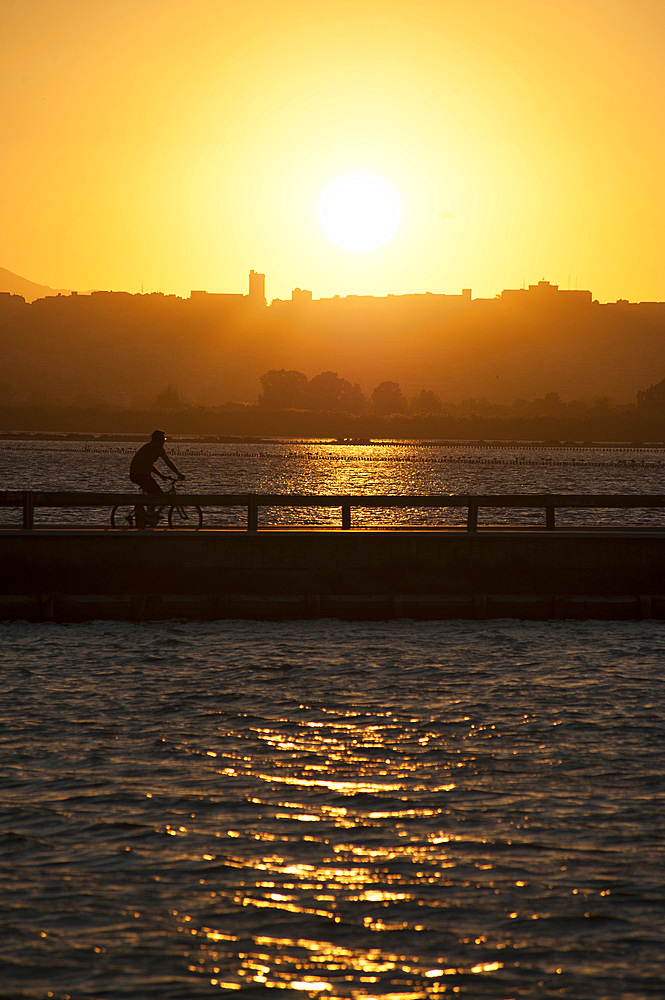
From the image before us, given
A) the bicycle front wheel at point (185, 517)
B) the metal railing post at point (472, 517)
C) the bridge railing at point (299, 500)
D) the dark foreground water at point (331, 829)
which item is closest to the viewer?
the dark foreground water at point (331, 829)

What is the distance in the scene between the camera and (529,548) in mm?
22109

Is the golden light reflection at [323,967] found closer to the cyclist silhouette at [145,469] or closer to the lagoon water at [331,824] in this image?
the lagoon water at [331,824]

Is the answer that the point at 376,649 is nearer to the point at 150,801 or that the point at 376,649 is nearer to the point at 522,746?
the point at 522,746

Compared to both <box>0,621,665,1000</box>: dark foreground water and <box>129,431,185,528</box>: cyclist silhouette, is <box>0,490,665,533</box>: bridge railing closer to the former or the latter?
<box>129,431,185,528</box>: cyclist silhouette

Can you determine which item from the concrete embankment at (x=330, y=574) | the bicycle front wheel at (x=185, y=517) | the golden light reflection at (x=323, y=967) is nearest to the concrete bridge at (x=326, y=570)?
the concrete embankment at (x=330, y=574)

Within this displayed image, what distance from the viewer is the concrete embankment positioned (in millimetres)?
21688

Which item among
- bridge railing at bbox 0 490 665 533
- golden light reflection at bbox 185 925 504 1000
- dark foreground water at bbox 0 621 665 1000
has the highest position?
bridge railing at bbox 0 490 665 533

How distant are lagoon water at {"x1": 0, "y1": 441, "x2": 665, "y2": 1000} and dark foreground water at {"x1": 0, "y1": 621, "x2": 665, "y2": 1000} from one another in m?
0.03

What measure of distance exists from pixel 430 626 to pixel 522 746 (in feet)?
27.6

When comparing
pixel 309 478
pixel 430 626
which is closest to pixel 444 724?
pixel 430 626

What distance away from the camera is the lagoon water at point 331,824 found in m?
8.36

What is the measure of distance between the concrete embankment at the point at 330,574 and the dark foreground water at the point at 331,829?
9.23ft

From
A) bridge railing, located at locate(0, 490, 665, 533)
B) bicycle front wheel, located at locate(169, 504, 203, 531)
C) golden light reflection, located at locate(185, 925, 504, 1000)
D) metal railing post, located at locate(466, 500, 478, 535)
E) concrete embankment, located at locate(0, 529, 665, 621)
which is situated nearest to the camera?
golden light reflection, located at locate(185, 925, 504, 1000)

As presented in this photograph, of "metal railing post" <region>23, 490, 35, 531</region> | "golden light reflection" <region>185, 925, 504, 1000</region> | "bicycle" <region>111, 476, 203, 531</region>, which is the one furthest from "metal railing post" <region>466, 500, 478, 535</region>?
"golden light reflection" <region>185, 925, 504, 1000</region>
